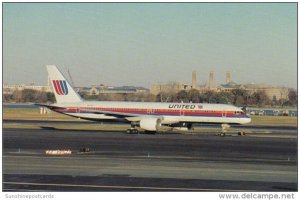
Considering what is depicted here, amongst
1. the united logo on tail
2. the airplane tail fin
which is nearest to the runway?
the airplane tail fin

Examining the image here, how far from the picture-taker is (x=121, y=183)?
23.9m

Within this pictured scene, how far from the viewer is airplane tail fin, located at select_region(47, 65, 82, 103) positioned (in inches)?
2557

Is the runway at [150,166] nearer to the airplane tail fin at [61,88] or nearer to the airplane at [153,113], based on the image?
the airplane at [153,113]

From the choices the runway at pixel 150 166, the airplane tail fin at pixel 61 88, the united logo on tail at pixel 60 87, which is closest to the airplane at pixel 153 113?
the airplane tail fin at pixel 61 88

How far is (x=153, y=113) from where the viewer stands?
60844 mm

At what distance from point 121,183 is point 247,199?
22.1ft

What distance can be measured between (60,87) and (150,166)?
3787 centimetres

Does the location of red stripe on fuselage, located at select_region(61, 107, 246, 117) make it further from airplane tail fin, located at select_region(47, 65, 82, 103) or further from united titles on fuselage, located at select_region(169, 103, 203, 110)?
airplane tail fin, located at select_region(47, 65, 82, 103)

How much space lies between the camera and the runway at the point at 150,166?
77.0 feet

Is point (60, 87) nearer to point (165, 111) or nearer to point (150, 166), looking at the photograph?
point (165, 111)

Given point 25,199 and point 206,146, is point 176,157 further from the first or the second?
point 25,199

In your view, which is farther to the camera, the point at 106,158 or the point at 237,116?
the point at 237,116

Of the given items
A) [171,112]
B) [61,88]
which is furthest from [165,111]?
[61,88]

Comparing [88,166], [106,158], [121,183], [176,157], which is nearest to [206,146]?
[176,157]
